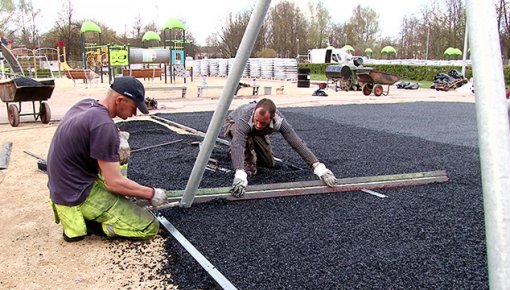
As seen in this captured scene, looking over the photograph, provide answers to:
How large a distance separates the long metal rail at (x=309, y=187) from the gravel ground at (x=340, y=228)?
7 centimetres

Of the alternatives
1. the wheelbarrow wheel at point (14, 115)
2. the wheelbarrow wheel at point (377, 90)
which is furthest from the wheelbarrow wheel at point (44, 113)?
the wheelbarrow wheel at point (377, 90)

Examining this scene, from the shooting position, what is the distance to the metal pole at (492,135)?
0.89 m

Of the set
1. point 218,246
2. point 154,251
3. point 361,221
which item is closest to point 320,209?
point 361,221

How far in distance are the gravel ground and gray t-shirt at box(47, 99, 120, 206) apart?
700 mm

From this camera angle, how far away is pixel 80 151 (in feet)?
8.80

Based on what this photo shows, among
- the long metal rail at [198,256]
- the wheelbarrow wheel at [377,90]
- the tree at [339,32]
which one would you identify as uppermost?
the tree at [339,32]

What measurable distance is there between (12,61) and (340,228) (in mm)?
8649

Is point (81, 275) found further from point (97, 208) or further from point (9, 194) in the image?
point (9, 194)

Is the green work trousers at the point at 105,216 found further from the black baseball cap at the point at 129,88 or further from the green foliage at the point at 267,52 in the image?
the green foliage at the point at 267,52

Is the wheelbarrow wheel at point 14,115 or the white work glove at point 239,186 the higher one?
the wheelbarrow wheel at point 14,115

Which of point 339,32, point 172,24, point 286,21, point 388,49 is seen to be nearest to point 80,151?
point 286,21

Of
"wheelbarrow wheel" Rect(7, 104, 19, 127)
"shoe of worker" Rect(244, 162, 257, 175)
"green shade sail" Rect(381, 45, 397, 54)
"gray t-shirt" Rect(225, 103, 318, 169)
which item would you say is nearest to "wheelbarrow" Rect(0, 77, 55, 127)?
"wheelbarrow wheel" Rect(7, 104, 19, 127)

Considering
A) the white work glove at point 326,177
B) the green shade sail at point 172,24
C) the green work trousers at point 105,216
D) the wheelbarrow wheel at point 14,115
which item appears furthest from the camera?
the green shade sail at point 172,24

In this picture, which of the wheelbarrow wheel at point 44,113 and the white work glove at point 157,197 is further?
the wheelbarrow wheel at point 44,113
